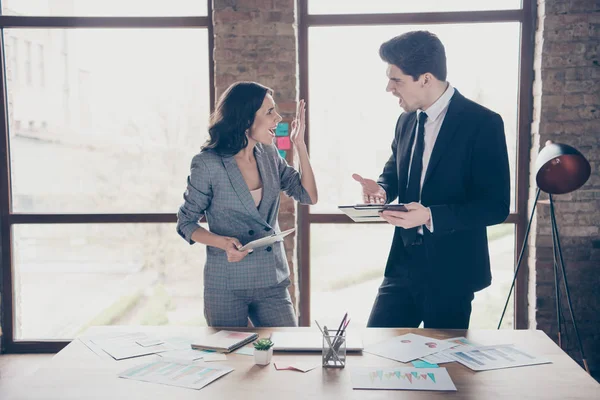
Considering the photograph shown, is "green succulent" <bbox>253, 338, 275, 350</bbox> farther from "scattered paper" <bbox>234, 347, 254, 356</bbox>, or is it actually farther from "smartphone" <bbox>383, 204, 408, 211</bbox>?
"smartphone" <bbox>383, 204, 408, 211</bbox>

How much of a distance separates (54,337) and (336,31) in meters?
2.93

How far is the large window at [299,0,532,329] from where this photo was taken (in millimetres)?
3467

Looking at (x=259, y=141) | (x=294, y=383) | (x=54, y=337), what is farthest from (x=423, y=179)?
(x=54, y=337)

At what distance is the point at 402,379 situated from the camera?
1.54 metres

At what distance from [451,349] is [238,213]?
1.10 m

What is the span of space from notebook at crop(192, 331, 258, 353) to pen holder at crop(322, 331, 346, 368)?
0.33m

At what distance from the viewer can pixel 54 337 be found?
3.79 meters

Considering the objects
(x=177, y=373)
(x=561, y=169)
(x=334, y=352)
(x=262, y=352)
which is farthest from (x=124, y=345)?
(x=561, y=169)

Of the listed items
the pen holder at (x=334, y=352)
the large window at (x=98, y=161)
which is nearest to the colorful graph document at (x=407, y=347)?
the pen holder at (x=334, y=352)

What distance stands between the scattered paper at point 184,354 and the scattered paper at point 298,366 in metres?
0.26

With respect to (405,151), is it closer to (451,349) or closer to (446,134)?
(446,134)

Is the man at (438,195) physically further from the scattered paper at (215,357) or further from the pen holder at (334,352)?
the scattered paper at (215,357)

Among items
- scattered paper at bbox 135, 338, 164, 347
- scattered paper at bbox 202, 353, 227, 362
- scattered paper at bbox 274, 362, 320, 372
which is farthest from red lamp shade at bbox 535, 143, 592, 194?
scattered paper at bbox 135, 338, 164, 347

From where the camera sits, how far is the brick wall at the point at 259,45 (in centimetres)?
331
